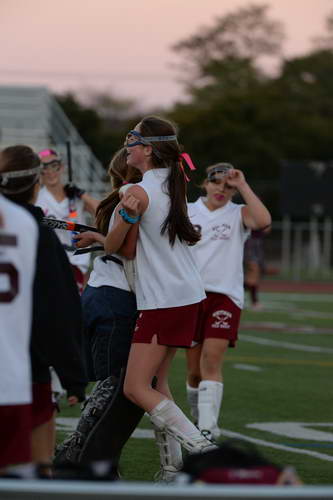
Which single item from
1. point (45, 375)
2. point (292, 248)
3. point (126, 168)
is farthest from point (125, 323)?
point (292, 248)

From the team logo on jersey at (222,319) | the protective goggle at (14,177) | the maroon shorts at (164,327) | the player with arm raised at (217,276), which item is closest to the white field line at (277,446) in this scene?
the player with arm raised at (217,276)

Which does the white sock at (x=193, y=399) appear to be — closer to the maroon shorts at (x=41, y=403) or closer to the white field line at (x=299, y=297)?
the maroon shorts at (x=41, y=403)

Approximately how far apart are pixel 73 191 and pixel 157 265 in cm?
428

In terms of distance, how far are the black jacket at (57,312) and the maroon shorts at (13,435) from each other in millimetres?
669

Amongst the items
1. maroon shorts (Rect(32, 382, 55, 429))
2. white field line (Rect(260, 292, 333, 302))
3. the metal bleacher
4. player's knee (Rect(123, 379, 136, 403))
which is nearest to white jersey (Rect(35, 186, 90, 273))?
player's knee (Rect(123, 379, 136, 403))

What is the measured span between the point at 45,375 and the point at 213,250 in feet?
13.3

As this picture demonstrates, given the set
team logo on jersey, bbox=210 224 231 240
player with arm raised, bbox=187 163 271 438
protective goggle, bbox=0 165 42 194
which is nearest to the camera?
protective goggle, bbox=0 165 42 194

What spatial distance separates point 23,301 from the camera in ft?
13.9

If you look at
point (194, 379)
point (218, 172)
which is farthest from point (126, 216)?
point (194, 379)

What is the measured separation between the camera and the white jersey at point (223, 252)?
8914 millimetres

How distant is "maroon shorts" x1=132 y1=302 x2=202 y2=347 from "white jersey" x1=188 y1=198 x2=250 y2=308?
2303mm

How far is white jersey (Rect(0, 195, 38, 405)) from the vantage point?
164 inches

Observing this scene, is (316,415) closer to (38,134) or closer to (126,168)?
(126,168)

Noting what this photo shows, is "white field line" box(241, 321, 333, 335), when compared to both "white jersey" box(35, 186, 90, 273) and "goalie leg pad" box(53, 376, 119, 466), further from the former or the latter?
"goalie leg pad" box(53, 376, 119, 466)
